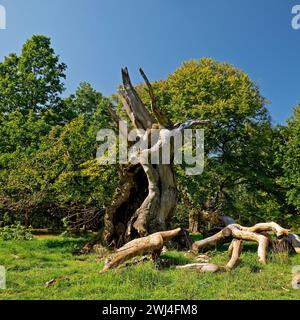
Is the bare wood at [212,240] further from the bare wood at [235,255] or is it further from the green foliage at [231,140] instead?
the green foliage at [231,140]

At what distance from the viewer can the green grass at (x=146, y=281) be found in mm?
6129

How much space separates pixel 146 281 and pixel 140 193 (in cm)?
597

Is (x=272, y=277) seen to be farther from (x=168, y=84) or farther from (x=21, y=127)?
(x=168, y=84)

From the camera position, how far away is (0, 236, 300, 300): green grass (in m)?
6.13

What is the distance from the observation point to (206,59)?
23.1 meters

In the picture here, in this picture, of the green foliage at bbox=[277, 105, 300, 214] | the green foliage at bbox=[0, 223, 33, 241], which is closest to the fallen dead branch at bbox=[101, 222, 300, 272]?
the green foliage at bbox=[0, 223, 33, 241]

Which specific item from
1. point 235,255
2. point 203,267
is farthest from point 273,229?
point 203,267

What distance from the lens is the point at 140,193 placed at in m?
12.6

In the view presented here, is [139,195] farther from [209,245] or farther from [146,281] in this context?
[146,281]

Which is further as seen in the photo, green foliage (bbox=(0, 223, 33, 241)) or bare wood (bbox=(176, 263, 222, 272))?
green foliage (bbox=(0, 223, 33, 241))

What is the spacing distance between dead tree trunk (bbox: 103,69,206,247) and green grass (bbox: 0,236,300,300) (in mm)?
2360

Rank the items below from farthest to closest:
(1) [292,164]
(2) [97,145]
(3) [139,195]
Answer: (1) [292,164], (2) [97,145], (3) [139,195]

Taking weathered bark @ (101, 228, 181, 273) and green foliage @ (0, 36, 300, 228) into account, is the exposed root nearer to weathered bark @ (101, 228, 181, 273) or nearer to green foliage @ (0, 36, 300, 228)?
weathered bark @ (101, 228, 181, 273)

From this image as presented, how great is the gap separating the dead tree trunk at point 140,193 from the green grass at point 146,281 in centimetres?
236
